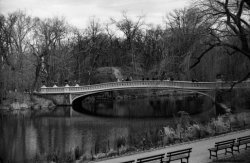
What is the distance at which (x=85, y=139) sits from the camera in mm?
20125

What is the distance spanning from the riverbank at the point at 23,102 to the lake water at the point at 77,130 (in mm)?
1547

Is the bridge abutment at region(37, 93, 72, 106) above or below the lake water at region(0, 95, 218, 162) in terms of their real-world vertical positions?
above

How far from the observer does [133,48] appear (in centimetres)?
5144

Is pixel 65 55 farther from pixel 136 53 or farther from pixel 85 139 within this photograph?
pixel 85 139

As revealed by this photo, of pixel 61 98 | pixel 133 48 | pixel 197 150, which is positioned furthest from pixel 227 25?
pixel 133 48

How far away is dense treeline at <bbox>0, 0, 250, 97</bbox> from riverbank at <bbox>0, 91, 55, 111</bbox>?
853 millimetres

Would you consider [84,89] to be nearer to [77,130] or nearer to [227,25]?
[77,130]

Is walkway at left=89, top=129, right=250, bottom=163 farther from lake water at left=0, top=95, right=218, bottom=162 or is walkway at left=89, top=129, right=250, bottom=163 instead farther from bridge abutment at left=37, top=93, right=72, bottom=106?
bridge abutment at left=37, top=93, right=72, bottom=106

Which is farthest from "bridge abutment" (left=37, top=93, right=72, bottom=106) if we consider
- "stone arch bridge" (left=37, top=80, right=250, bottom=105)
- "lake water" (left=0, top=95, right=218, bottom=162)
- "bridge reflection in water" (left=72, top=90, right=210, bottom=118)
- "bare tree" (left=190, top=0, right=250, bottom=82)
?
"bare tree" (left=190, top=0, right=250, bottom=82)

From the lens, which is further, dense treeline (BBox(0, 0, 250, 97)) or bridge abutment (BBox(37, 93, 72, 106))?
bridge abutment (BBox(37, 93, 72, 106))

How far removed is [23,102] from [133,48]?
20794mm

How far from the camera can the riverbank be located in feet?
110

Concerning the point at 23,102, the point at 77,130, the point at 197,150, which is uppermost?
the point at 23,102

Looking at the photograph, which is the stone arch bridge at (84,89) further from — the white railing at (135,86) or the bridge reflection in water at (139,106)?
the bridge reflection in water at (139,106)
